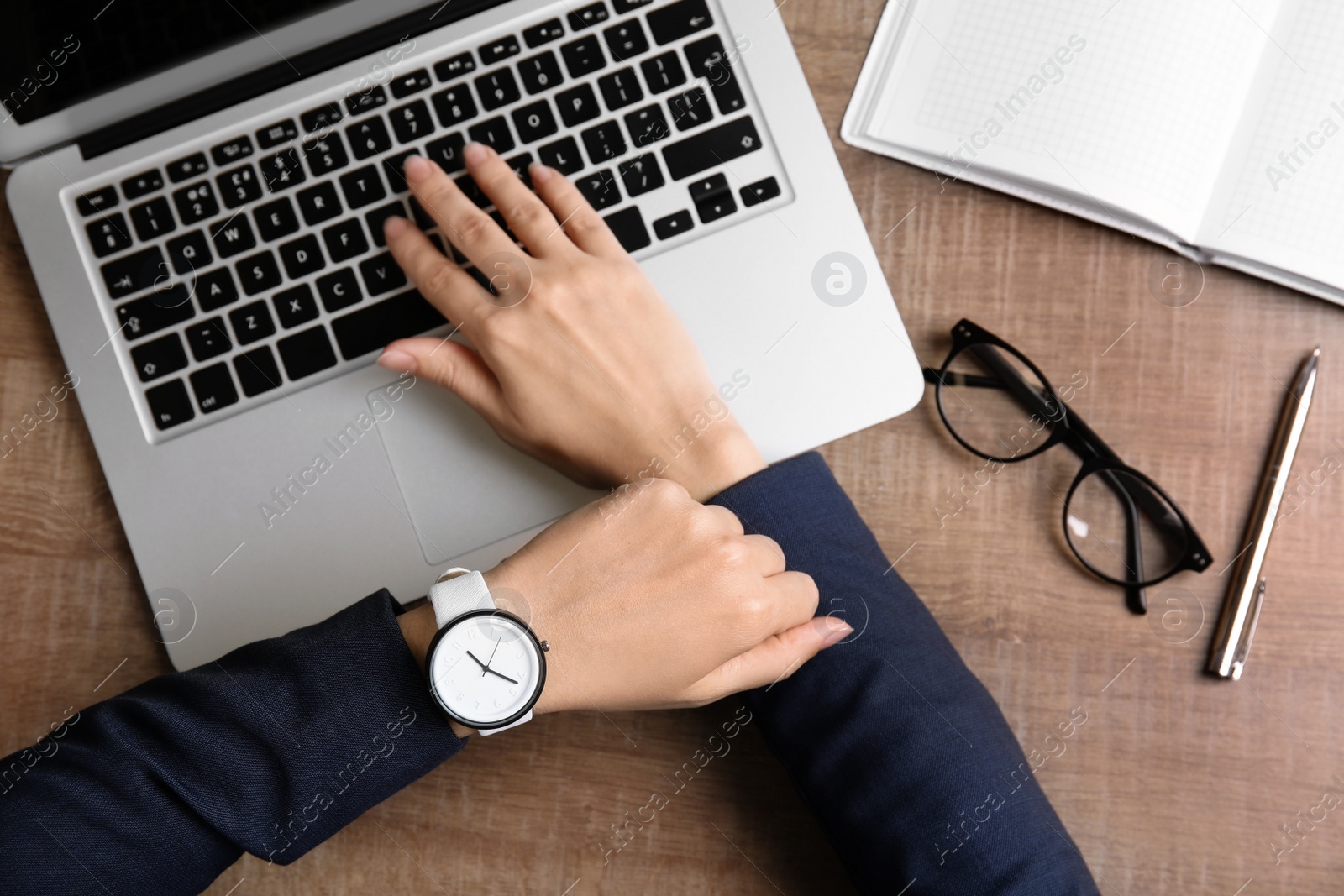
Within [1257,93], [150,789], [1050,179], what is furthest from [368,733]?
[1257,93]

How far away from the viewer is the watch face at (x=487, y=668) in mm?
612

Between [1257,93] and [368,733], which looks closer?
[368,733]

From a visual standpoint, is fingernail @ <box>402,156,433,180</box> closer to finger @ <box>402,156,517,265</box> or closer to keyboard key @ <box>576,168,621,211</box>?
finger @ <box>402,156,517,265</box>

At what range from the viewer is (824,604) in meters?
0.70

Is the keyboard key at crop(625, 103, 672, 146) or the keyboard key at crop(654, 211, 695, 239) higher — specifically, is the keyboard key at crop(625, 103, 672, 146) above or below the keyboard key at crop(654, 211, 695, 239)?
above

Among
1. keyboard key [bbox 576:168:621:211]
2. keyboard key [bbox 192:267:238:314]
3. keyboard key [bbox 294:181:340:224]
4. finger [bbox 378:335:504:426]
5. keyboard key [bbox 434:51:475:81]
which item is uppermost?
keyboard key [bbox 434:51:475:81]

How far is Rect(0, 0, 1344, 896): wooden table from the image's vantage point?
0.73 m

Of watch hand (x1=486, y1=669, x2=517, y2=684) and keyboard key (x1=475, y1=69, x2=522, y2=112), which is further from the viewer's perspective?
keyboard key (x1=475, y1=69, x2=522, y2=112)

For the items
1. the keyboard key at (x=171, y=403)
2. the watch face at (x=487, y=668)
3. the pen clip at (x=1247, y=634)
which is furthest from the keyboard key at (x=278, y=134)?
the pen clip at (x=1247, y=634)

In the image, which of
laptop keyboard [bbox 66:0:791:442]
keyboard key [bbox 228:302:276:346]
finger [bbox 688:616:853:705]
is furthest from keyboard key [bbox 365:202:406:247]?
finger [bbox 688:616:853:705]

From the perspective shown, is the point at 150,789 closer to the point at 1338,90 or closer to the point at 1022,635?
the point at 1022,635

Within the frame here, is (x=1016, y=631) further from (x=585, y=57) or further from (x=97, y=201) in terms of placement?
(x=97, y=201)

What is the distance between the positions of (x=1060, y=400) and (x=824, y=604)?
0.27m

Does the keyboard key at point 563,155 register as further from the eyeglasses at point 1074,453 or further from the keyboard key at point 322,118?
the eyeglasses at point 1074,453
